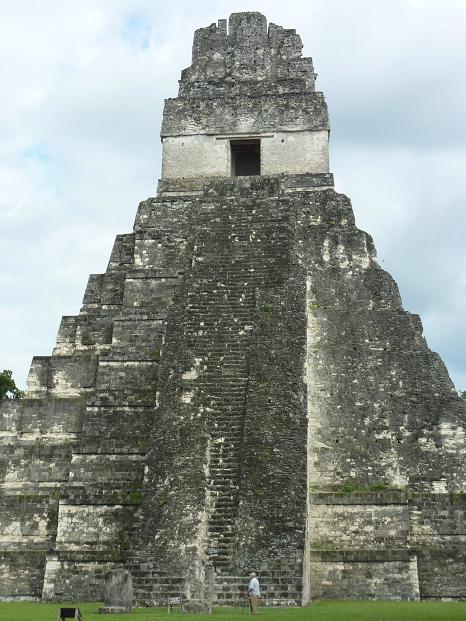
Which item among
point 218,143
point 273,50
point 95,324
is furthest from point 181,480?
point 273,50

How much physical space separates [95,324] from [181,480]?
16.1ft

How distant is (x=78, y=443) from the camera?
1680cm

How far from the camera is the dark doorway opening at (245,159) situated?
22328mm

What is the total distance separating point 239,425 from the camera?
1538cm

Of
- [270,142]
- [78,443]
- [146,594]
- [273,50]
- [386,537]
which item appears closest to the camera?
[146,594]

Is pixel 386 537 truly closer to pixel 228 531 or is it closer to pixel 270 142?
pixel 228 531

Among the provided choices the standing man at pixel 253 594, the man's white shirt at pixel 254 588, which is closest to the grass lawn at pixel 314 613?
the standing man at pixel 253 594

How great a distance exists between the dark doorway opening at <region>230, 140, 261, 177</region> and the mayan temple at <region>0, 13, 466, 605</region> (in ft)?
6.09

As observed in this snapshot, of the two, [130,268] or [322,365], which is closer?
[322,365]

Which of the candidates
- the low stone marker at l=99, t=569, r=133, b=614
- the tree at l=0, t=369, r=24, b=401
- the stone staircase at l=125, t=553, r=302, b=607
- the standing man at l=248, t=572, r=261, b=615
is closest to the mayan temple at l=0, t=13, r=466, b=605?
the stone staircase at l=125, t=553, r=302, b=607

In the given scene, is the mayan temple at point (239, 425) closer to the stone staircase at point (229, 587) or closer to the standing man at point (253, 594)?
the stone staircase at point (229, 587)

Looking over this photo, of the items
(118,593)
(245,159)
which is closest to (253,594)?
(118,593)

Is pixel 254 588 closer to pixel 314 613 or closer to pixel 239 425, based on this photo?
pixel 314 613

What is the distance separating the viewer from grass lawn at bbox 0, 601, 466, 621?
435 inches
